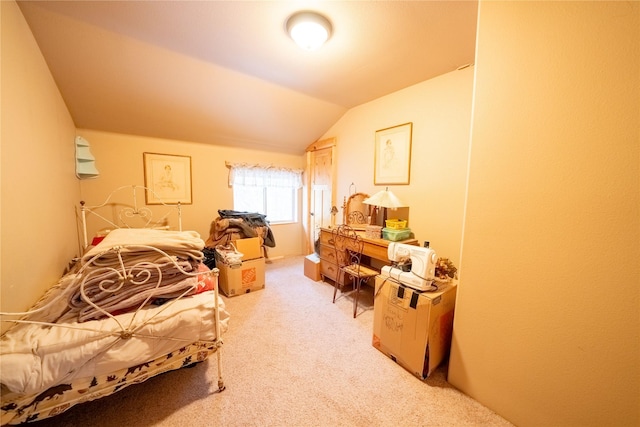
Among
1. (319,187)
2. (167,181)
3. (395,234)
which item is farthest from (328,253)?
(167,181)

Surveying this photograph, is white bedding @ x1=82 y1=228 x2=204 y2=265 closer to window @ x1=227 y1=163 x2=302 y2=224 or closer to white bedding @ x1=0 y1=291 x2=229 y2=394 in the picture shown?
white bedding @ x1=0 y1=291 x2=229 y2=394

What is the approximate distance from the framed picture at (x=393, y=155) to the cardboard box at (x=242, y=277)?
194 centimetres

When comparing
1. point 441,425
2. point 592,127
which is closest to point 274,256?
point 441,425

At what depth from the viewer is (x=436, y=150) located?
2287 millimetres

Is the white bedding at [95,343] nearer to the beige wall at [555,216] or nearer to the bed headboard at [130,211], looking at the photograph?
the beige wall at [555,216]

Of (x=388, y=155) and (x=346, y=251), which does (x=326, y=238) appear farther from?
(x=388, y=155)

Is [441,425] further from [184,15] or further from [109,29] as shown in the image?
[109,29]

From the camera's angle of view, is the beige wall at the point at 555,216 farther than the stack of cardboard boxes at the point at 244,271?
No

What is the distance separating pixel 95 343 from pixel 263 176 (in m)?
3.17

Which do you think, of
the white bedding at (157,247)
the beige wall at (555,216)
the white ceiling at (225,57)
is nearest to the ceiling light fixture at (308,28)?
the white ceiling at (225,57)

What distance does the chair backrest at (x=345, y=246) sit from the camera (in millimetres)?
2582

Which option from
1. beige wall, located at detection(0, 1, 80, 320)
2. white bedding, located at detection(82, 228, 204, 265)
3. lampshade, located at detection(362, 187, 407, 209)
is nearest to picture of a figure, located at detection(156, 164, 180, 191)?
beige wall, located at detection(0, 1, 80, 320)

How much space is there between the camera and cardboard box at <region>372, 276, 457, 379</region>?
4.88 ft

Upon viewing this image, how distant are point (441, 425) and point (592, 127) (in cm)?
169
